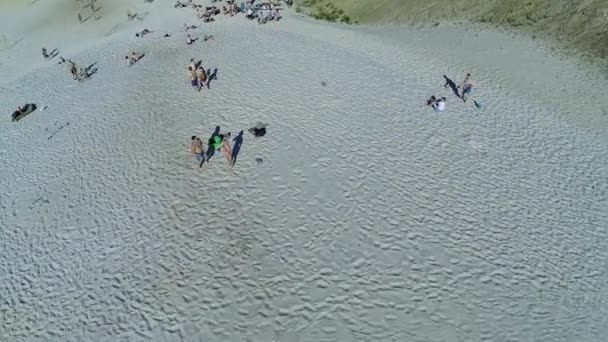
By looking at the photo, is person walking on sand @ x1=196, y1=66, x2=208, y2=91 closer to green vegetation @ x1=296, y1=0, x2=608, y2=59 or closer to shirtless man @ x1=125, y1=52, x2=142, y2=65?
shirtless man @ x1=125, y1=52, x2=142, y2=65

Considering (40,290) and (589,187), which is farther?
(589,187)

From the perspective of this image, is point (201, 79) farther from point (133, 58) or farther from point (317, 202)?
point (317, 202)

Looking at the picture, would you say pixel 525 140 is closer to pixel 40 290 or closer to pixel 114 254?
pixel 114 254

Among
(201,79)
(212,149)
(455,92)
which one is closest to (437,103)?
(455,92)

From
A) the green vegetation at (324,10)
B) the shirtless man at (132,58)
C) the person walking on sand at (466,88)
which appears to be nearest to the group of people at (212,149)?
the person walking on sand at (466,88)

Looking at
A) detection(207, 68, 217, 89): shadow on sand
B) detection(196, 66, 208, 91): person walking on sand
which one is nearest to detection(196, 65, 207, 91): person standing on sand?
detection(196, 66, 208, 91): person walking on sand

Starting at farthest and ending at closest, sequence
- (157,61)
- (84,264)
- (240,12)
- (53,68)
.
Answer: (240,12) < (53,68) < (157,61) < (84,264)

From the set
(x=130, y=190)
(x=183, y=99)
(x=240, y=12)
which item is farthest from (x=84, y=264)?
(x=240, y=12)

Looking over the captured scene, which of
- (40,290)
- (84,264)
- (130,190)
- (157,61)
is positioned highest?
(157,61)
